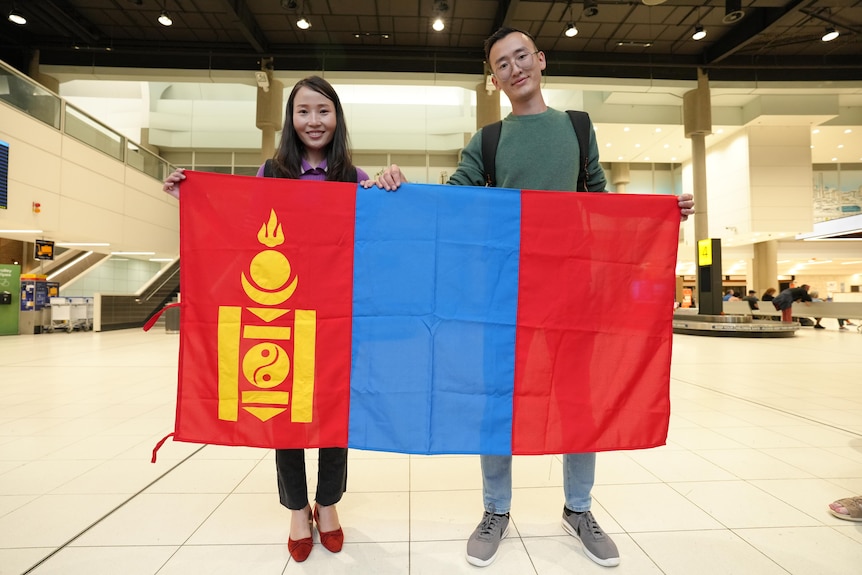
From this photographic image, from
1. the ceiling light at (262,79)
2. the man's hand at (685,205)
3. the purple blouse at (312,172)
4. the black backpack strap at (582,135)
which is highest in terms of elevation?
the ceiling light at (262,79)

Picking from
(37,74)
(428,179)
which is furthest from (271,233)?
(428,179)

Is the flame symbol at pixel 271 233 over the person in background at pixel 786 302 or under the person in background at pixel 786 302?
over

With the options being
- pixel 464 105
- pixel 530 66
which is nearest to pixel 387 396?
pixel 530 66

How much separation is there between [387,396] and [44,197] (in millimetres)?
10523

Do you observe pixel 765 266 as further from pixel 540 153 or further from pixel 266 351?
pixel 266 351

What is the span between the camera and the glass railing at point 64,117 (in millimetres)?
8023

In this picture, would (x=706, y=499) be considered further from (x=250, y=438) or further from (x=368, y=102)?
(x=368, y=102)

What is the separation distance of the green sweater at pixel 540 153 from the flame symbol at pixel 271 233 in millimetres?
769

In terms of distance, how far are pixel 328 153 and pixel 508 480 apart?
140 cm

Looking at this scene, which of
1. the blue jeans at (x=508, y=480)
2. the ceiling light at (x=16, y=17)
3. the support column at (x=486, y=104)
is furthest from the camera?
the support column at (x=486, y=104)

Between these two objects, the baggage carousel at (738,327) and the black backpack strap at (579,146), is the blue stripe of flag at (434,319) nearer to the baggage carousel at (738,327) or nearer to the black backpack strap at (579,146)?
the black backpack strap at (579,146)

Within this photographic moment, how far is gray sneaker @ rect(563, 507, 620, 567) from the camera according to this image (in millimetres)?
1503

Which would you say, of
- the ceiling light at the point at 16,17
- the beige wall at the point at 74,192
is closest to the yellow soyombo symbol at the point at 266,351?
the beige wall at the point at 74,192

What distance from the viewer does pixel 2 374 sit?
16.3 feet
